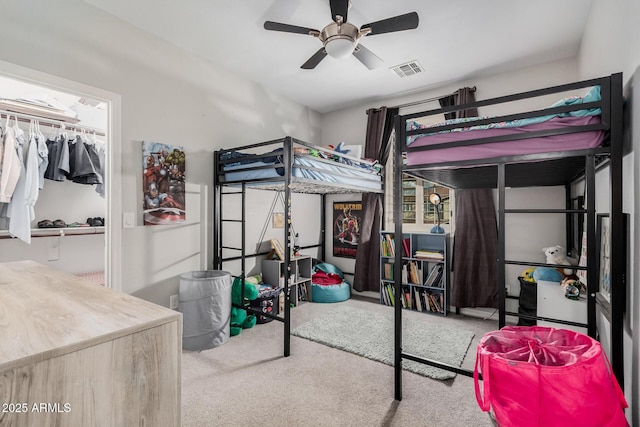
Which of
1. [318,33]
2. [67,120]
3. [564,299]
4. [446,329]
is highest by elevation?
[318,33]

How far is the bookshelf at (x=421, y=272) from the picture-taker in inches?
145

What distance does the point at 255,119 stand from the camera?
3830mm

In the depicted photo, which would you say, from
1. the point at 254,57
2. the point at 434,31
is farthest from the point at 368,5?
the point at 254,57

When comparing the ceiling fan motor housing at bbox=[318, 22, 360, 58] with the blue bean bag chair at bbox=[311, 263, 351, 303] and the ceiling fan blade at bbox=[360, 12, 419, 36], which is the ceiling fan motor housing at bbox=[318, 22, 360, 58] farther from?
the blue bean bag chair at bbox=[311, 263, 351, 303]

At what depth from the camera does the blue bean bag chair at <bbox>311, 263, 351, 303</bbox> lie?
414cm

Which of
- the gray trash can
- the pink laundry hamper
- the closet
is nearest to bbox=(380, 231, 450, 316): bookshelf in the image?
the gray trash can

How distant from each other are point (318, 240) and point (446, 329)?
2.29 meters

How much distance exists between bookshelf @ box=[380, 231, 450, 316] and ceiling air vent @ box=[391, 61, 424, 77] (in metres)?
1.89

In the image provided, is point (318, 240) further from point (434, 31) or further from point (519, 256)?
point (434, 31)

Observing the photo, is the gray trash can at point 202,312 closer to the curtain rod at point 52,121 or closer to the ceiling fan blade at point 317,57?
the ceiling fan blade at point 317,57

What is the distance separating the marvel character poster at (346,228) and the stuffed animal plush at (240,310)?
71.1 inches

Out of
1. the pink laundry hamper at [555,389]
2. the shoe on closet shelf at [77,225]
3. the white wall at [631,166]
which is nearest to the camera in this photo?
the pink laundry hamper at [555,389]

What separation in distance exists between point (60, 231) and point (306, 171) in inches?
112

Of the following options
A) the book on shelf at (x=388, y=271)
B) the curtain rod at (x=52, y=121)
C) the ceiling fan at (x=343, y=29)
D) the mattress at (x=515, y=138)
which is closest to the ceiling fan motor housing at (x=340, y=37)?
the ceiling fan at (x=343, y=29)
